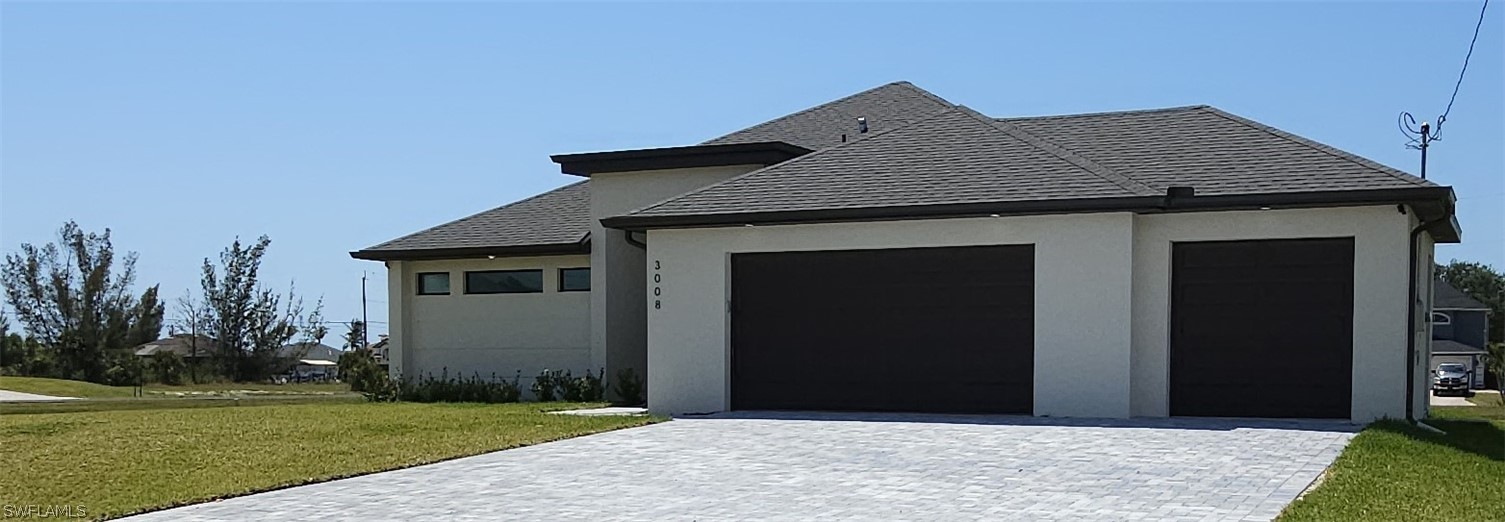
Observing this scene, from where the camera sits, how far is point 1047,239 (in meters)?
17.3

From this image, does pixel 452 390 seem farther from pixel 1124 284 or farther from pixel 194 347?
pixel 194 347

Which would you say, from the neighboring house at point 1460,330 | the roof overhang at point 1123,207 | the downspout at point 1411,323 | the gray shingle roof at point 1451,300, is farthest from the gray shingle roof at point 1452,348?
the downspout at point 1411,323

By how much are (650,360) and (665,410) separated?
72 cm

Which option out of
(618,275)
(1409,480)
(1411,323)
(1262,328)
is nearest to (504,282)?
(618,275)

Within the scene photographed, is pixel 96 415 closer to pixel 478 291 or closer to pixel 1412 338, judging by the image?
pixel 478 291

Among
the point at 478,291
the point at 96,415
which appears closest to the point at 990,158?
the point at 478,291

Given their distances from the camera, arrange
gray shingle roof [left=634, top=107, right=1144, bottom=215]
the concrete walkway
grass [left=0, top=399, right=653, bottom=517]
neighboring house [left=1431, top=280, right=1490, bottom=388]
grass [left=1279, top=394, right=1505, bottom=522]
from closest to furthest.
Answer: grass [left=1279, top=394, right=1505, bottom=522] → grass [left=0, top=399, right=653, bottom=517] → gray shingle roof [left=634, top=107, right=1144, bottom=215] → the concrete walkway → neighboring house [left=1431, top=280, right=1490, bottom=388]

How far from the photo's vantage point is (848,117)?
80.9ft

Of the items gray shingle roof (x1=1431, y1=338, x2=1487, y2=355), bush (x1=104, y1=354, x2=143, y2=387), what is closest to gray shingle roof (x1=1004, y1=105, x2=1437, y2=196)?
bush (x1=104, y1=354, x2=143, y2=387)

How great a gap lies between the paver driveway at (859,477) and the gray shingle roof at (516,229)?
914 centimetres

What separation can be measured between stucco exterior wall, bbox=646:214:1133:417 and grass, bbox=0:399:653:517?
5.13 ft

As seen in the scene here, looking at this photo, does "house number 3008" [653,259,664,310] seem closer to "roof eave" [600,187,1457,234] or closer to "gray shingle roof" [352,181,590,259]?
"roof eave" [600,187,1457,234]

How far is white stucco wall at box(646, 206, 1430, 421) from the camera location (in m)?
16.5

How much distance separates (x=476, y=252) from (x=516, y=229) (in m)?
0.86
